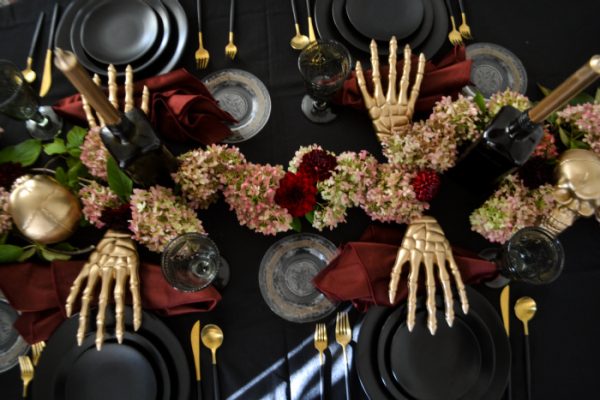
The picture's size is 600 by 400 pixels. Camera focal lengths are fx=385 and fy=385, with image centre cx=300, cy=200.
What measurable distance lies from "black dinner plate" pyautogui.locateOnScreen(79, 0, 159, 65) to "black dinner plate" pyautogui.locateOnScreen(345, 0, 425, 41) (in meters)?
0.44

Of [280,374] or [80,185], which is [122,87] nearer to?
[80,185]

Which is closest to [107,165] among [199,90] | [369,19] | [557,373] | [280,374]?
[199,90]

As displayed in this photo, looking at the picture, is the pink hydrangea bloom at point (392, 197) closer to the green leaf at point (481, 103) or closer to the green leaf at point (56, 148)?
the green leaf at point (481, 103)

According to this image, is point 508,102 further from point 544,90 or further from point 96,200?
point 96,200

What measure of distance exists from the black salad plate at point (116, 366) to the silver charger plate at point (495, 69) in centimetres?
84

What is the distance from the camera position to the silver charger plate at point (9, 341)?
2.32 ft

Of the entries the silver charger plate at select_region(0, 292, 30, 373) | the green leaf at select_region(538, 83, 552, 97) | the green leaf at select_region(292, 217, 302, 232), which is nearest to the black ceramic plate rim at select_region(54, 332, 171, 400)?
the silver charger plate at select_region(0, 292, 30, 373)

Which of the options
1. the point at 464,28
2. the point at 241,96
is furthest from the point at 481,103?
the point at 241,96

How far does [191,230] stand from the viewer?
66cm

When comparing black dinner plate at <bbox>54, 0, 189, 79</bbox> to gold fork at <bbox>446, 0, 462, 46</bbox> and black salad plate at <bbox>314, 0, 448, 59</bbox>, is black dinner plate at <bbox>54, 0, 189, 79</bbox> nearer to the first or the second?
black salad plate at <bbox>314, 0, 448, 59</bbox>

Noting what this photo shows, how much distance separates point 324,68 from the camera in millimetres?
796

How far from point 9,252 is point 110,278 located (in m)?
0.21

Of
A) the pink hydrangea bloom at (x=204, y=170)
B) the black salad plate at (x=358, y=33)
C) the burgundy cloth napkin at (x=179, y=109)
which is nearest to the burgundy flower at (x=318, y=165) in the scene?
the pink hydrangea bloom at (x=204, y=170)

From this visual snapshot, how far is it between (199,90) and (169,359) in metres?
0.52
